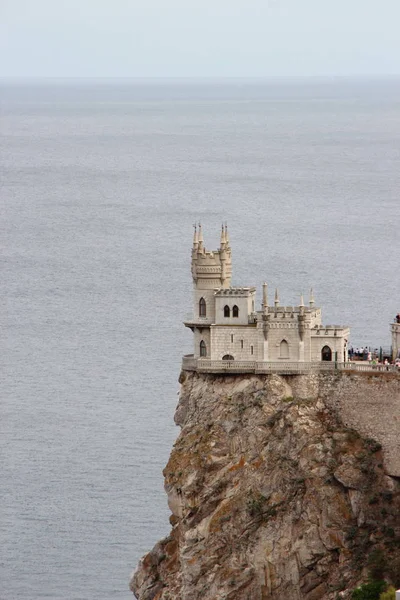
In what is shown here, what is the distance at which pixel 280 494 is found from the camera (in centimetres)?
9069

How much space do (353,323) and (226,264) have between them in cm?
4519

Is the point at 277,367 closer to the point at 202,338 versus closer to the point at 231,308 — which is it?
the point at 231,308

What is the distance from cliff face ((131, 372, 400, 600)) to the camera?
294 feet

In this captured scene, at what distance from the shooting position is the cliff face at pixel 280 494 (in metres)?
89.7

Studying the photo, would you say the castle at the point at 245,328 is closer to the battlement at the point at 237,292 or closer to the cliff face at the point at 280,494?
the battlement at the point at 237,292

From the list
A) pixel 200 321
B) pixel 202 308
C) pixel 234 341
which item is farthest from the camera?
pixel 202 308

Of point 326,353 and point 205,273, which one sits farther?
point 205,273

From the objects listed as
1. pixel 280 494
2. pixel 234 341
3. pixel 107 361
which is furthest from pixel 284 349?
pixel 107 361

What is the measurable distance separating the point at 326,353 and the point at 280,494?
21.4ft

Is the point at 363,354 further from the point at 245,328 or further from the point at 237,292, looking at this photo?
the point at 237,292

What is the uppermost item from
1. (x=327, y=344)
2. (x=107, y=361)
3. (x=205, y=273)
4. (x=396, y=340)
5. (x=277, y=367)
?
(x=107, y=361)

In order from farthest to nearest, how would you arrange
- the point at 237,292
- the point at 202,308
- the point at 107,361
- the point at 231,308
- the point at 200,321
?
the point at 107,361 < the point at 202,308 < the point at 200,321 < the point at 231,308 < the point at 237,292

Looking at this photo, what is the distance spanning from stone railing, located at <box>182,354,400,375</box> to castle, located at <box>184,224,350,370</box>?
0.19 ft

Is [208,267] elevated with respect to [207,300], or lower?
elevated
